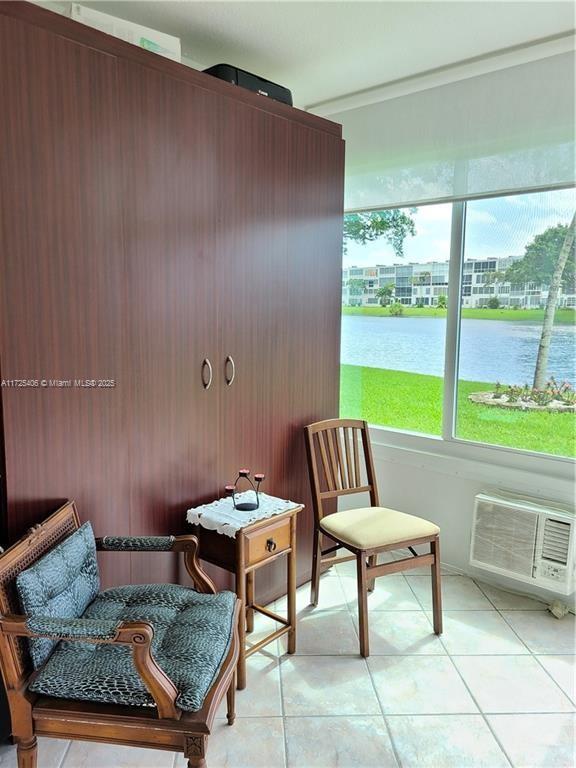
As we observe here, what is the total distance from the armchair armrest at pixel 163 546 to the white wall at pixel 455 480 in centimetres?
160

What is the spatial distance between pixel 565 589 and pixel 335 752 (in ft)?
4.48

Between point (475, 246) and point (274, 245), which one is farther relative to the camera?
point (475, 246)

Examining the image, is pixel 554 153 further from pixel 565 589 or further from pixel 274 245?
pixel 565 589

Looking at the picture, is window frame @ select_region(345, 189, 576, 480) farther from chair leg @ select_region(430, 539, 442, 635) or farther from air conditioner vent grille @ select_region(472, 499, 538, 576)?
chair leg @ select_region(430, 539, 442, 635)

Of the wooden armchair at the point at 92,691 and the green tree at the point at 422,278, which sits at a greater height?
the green tree at the point at 422,278

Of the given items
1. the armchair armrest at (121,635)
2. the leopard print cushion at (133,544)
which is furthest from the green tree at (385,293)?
the armchair armrest at (121,635)

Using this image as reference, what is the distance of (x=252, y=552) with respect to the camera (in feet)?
6.52

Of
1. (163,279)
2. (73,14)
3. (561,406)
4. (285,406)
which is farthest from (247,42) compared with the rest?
(561,406)

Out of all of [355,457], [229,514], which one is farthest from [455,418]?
[229,514]

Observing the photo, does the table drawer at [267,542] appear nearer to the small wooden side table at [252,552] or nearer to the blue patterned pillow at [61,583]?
the small wooden side table at [252,552]

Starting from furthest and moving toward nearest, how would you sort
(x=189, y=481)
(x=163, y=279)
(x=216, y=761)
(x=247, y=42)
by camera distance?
(x=247, y=42) → (x=189, y=481) → (x=163, y=279) → (x=216, y=761)

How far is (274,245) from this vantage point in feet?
7.89

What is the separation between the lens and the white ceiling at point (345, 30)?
2.12 m

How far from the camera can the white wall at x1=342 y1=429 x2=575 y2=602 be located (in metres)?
2.62
